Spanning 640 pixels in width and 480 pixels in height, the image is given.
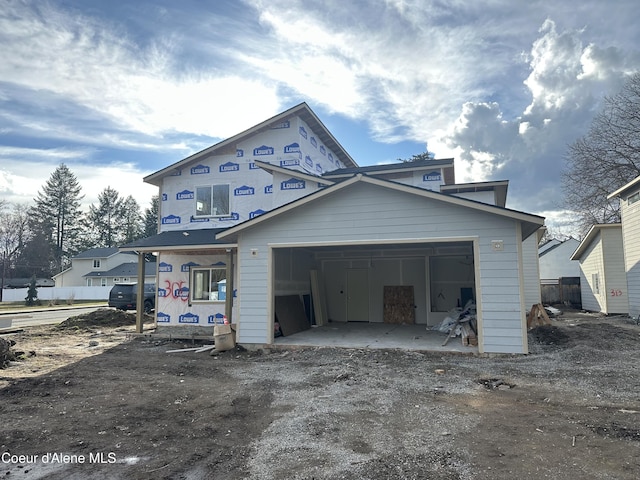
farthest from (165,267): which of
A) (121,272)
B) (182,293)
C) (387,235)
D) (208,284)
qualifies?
(121,272)

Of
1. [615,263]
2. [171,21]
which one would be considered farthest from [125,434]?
[615,263]

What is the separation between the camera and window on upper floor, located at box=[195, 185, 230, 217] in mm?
14438

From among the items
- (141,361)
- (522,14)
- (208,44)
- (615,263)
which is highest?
(522,14)

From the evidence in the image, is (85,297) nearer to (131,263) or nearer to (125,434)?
(131,263)

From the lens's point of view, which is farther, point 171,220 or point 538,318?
point 171,220

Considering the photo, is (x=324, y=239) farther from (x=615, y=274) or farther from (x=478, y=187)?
(x=615, y=274)

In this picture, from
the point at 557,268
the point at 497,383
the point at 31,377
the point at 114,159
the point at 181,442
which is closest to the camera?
the point at 181,442

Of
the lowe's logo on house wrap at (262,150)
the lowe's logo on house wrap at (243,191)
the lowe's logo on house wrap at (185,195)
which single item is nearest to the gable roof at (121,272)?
the lowe's logo on house wrap at (185,195)

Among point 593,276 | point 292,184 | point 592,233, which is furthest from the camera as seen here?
point 593,276

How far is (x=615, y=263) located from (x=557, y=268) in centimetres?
1441

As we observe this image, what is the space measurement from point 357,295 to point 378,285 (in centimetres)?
94

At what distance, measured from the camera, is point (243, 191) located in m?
14.3

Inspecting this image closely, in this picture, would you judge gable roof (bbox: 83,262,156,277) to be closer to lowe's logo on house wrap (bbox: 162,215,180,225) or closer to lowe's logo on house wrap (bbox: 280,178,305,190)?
lowe's logo on house wrap (bbox: 162,215,180,225)

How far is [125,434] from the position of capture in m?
4.79
